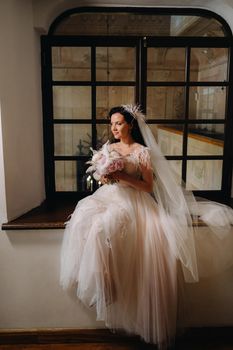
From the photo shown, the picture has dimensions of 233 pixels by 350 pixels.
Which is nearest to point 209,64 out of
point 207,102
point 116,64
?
point 207,102

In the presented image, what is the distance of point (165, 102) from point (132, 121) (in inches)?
20.6

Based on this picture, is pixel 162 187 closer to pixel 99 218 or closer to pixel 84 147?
pixel 99 218

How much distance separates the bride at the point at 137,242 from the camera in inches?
62.2

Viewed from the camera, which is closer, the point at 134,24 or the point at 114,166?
the point at 114,166

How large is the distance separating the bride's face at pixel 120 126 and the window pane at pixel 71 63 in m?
0.54

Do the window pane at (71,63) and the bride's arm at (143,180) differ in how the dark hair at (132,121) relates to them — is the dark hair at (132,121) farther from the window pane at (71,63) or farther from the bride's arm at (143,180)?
the window pane at (71,63)

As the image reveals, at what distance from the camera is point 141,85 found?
2.08 m

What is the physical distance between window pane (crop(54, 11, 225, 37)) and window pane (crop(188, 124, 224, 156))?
2.12ft

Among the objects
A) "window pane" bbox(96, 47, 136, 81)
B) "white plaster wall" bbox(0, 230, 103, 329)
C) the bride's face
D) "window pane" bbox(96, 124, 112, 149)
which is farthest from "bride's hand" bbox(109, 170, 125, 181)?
"window pane" bbox(96, 47, 136, 81)

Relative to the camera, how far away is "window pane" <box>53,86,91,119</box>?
6.88ft

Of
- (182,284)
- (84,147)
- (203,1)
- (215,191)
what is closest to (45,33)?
(84,147)

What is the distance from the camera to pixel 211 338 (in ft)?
6.21

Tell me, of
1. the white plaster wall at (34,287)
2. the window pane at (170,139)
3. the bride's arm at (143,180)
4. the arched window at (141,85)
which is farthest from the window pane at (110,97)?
the white plaster wall at (34,287)

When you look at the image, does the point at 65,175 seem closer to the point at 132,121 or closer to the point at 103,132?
the point at 103,132
